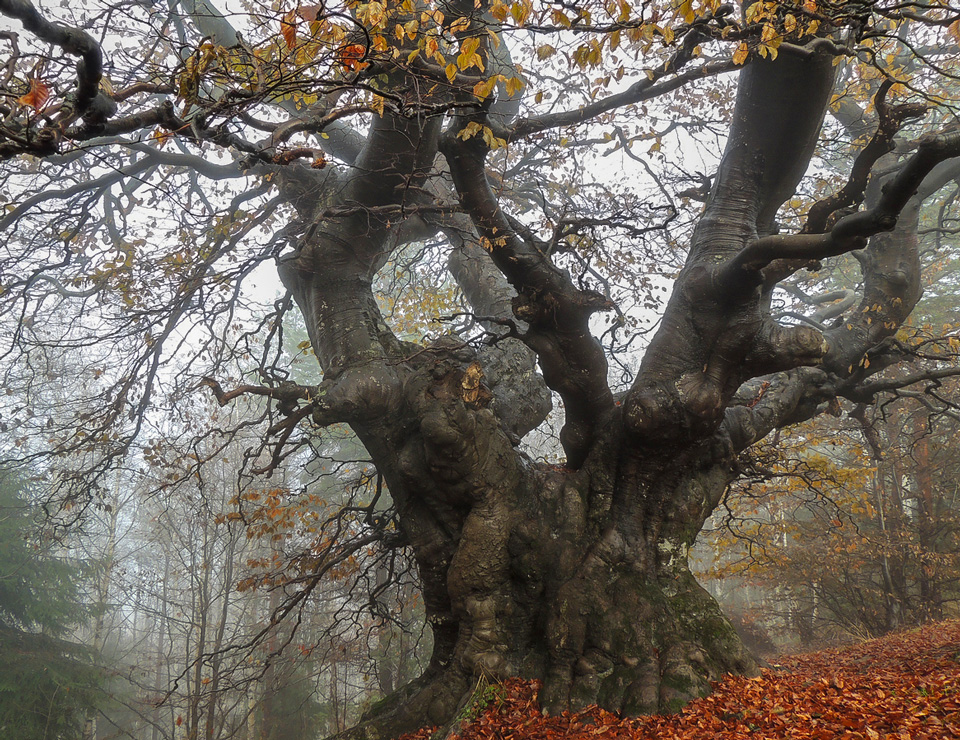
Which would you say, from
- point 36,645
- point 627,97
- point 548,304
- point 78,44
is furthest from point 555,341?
point 36,645

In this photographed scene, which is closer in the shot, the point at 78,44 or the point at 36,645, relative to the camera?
the point at 78,44

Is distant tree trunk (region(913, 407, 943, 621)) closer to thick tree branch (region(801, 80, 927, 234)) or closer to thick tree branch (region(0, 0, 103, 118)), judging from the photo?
thick tree branch (region(801, 80, 927, 234))

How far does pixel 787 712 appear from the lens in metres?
3.18

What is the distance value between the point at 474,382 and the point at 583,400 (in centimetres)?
107

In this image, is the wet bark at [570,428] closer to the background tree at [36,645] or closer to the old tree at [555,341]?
the old tree at [555,341]

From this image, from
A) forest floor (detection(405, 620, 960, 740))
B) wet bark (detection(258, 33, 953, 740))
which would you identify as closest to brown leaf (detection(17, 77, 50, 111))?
wet bark (detection(258, 33, 953, 740))

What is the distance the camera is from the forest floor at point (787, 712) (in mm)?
2850

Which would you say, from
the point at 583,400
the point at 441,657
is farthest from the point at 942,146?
the point at 441,657

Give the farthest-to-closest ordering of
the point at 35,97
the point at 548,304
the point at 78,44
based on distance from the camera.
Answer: the point at 548,304
the point at 78,44
the point at 35,97

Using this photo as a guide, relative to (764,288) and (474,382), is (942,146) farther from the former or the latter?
(474,382)

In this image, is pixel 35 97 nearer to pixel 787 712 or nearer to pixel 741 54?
pixel 741 54

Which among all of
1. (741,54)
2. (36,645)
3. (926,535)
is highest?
(741,54)

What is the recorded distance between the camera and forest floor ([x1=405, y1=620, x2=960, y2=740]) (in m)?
2.85

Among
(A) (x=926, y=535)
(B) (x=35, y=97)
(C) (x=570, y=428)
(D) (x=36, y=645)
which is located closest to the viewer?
(B) (x=35, y=97)
